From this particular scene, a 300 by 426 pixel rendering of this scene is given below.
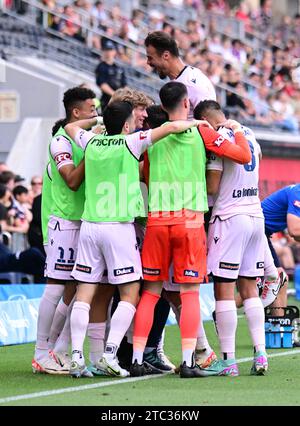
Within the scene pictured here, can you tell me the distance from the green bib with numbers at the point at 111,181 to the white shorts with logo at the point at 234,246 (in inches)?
24.7

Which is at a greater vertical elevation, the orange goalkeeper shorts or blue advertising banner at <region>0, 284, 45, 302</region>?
the orange goalkeeper shorts

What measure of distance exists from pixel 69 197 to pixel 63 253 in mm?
433

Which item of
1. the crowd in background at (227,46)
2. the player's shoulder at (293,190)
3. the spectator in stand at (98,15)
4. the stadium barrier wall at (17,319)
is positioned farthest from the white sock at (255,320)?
the spectator in stand at (98,15)

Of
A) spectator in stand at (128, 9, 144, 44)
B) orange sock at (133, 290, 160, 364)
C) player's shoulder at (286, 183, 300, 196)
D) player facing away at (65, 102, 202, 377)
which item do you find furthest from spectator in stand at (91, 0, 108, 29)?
orange sock at (133, 290, 160, 364)

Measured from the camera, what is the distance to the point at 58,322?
32.2ft

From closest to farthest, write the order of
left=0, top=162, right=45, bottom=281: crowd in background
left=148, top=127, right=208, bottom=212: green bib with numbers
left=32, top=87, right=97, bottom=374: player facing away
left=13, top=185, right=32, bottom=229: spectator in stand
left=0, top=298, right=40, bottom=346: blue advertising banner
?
left=148, top=127, right=208, bottom=212: green bib with numbers → left=32, top=87, right=97, bottom=374: player facing away → left=0, top=298, right=40, bottom=346: blue advertising banner → left=0, top=162, right=45, bottom=281: crowd in background → left=13, top=185, right=32, bottom=229: spectator in stand

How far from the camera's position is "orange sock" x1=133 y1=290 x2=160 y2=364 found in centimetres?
903

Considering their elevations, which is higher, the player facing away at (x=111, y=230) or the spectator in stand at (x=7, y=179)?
the spectator in stand at (x=7, y=179)

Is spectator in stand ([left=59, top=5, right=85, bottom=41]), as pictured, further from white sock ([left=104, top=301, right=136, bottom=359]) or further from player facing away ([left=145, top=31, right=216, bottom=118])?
white sock ([left=104, top=301, right=136, bottom=359])

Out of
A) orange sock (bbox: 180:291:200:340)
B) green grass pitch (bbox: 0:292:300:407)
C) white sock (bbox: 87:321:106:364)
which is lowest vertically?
green grass pitch (bbox: 0:292:300:407)

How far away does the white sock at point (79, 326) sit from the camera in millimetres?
8984

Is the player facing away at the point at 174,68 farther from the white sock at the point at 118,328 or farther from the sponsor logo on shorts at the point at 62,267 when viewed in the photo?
the white sock at the point at 118,328
